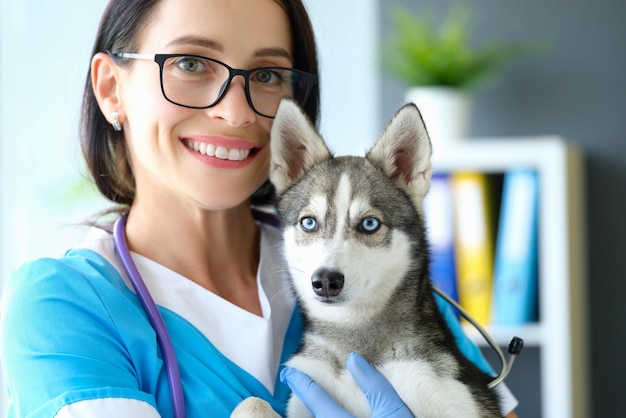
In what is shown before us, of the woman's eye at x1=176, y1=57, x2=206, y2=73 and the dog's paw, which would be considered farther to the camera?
the woman's eye at x1=176, y1=57, x2=206, y2=73

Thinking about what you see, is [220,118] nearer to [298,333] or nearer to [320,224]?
[320,224]

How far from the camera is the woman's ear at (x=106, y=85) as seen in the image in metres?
1.66

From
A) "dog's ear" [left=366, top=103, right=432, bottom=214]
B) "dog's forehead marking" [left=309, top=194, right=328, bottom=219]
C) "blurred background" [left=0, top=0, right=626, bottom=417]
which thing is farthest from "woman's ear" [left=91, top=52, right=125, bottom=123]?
"blurred background" [left=0, top=0, right=626, bottom=417]

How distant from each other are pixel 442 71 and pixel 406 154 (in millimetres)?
1719

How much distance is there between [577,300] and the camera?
314cm

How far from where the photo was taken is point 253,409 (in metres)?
1.41

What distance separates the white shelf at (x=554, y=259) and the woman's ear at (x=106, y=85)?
1.75 m

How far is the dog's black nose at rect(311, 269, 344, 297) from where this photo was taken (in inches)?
56.9

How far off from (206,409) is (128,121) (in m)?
0.65

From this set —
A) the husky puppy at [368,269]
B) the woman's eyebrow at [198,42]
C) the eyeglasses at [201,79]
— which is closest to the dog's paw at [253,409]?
the husky puppy at [368,269]

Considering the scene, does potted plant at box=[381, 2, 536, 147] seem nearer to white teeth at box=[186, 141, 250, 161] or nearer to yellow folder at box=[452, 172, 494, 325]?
yellow folder at box=[452, 172, 494, 325]

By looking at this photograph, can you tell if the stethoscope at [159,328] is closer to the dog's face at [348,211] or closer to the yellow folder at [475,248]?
the dog's face at [348,211]

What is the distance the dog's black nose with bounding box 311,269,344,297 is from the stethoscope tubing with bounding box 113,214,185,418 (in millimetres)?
304

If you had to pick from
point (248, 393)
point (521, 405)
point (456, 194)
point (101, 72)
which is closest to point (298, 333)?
point (248, 393)
